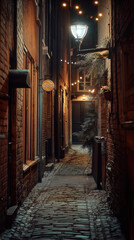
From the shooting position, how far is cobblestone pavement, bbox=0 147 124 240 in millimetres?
4586

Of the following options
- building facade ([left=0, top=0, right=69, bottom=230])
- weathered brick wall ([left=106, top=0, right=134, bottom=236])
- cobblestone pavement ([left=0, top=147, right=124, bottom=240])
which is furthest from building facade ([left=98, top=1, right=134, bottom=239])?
building facade ([left=0, top=0, right=69, bottom=230])

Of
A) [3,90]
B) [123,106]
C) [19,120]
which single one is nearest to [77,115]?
[19,120]

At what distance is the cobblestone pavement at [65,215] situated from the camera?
4586mm

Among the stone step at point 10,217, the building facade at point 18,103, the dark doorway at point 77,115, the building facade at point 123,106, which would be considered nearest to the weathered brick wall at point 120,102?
the building facade at point 123,106

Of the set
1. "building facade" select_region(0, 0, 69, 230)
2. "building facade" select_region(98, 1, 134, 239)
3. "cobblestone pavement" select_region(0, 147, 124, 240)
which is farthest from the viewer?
"building facade" select_region(0, 0, 69, 230)

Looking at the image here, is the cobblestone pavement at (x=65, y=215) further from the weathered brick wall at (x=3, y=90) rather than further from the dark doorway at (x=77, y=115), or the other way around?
the dark doorway at (x=77, y=115)

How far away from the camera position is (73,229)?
4805 millimetres

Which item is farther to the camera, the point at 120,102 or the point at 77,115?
the point at 77,115

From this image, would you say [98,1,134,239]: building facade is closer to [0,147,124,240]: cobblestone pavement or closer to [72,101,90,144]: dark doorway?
[0,147,124,240]: cobblestone pavement

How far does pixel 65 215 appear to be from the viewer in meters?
5.62

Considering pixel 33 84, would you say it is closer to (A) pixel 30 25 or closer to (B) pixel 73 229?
(A) pixel 30 25

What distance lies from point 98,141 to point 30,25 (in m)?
3.99

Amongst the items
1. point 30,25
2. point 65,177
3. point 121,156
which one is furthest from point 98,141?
point 30,25

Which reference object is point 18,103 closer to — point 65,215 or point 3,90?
point 3,90
